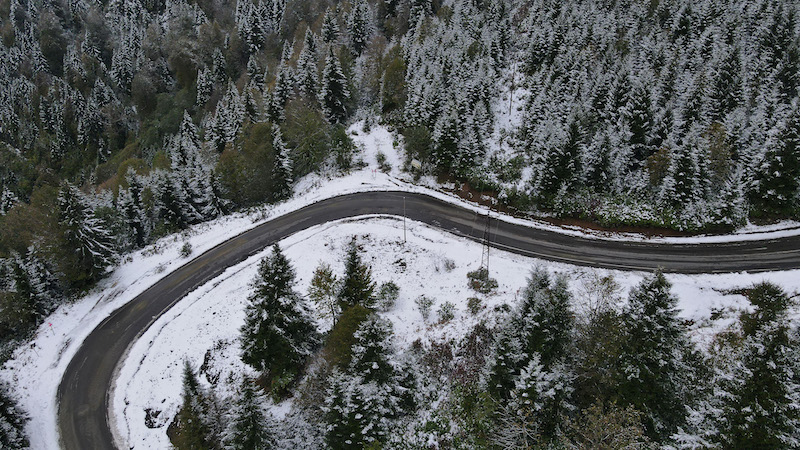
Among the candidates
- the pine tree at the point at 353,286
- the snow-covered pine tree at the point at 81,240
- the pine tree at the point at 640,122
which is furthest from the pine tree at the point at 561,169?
the snow-covered pine tree at the point at 81,240

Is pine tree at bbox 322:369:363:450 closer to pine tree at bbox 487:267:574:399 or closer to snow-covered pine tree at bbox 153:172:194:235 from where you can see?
pine tree at bbox 487:267:574:399

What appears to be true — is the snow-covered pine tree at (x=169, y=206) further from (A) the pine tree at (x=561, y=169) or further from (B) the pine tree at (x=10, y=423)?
(A) the pine tree at (x=561, y=169)

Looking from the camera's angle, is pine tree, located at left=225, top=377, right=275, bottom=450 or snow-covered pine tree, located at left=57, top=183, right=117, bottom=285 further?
snow-covered pine tree, located at left=57, top=183, right=117, bottom=285

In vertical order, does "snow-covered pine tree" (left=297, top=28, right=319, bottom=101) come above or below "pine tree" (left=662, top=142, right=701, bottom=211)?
above

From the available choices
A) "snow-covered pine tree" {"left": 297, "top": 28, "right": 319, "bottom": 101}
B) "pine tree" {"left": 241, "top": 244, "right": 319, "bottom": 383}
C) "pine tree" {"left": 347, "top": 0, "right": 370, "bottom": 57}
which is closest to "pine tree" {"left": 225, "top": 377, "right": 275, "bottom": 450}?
"pine tree" {"left": 241, "top": 244, "right": 319, "bottom": 383}

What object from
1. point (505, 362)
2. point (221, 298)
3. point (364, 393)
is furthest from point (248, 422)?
point (221, 298)

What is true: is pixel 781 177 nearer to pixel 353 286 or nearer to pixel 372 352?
pixel 353 286

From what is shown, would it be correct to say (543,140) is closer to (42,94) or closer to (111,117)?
(111,117)
